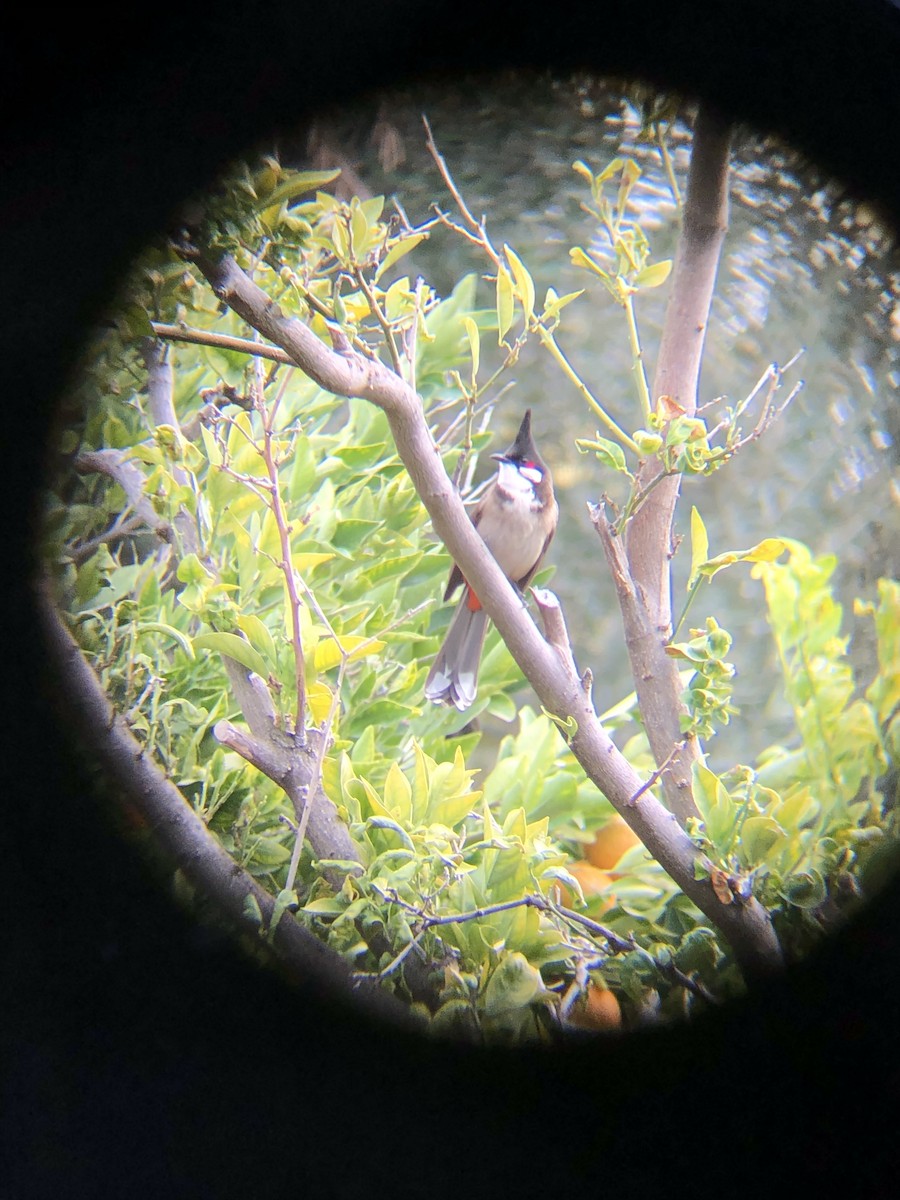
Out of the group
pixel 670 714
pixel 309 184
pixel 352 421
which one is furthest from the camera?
pixel 352 421

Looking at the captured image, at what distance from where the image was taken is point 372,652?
0.69 metres

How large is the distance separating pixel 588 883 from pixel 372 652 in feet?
0.90

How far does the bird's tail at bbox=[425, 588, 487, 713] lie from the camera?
0.85 metres

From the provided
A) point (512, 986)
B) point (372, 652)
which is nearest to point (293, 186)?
point (372, 652)

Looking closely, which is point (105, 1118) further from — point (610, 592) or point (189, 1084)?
point (610, 592)

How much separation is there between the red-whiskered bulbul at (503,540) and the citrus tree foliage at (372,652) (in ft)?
0.46

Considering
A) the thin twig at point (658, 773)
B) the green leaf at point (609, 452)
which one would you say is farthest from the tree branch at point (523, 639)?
the green leaf at point (609, 452)

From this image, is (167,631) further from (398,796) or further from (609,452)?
(609,452)

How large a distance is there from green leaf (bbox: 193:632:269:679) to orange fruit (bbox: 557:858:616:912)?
271 millimetres

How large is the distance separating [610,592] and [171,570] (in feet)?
1.23

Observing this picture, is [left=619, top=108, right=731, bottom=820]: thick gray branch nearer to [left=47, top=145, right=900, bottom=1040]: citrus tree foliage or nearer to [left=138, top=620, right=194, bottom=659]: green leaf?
[left=47, top=145, right=900, bottom=1040]: citrus tree foliage

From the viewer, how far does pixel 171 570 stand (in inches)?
29.0

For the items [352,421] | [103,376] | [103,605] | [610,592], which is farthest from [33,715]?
[610,592]

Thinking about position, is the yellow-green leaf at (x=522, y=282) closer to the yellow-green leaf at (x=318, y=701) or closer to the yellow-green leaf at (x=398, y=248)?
the yellow-green leaf at (x=398, y=248)
